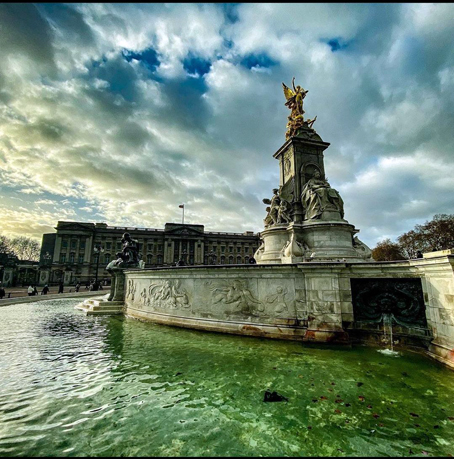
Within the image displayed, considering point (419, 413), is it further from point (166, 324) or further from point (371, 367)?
point (166, 324)

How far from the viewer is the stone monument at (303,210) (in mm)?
11641

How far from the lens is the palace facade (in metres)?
71.9

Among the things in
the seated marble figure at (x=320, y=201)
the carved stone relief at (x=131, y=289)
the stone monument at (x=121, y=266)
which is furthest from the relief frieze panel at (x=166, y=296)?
the seated marble figure at (x=320, y=201)

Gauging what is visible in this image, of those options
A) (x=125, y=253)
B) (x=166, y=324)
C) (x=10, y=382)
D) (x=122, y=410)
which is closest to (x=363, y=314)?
(x=122, y=410)

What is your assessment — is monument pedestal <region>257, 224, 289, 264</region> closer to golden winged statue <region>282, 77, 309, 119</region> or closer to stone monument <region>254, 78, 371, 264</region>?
stone monument <region>254, 78, 371, 264</region>

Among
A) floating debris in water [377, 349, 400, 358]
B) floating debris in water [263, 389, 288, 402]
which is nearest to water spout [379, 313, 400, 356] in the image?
floating debris in water [377, 349, 400, 358]

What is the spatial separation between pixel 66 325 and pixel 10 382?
581cm

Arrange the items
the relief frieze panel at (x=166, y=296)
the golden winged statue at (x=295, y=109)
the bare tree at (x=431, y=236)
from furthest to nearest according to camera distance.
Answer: the bare tree at (x=431, y=236) < the golden winged statue at (x=295, y=109) < the relief frieze panel at (x=166, y=296)

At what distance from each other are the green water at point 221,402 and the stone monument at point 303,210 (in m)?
5.88

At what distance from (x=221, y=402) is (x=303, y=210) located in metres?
11.3

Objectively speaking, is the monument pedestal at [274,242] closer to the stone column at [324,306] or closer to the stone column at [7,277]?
the stone column at [324,306]

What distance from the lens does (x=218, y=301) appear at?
8602mm

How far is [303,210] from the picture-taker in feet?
44.5

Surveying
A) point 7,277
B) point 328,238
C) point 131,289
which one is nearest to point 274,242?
point 328,238
